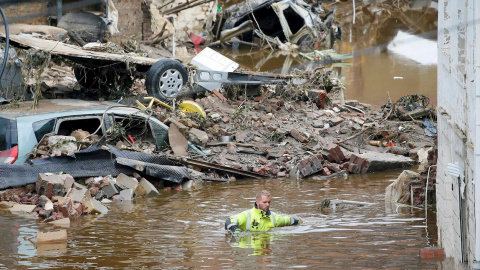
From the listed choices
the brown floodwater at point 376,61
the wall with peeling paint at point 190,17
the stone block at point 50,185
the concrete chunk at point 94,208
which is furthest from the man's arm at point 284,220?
the wall with peeling paint at point 190,17

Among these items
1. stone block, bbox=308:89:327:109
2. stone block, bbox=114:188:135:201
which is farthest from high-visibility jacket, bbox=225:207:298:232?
stone block, bbox=308:89:327:109

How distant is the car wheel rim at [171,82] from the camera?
1543cm

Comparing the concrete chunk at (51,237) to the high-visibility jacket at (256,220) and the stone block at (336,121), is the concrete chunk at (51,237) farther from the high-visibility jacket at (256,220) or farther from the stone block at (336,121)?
the stone block at (336,121)

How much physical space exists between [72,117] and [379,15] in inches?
1267

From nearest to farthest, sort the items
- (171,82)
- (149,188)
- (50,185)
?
(50,185) < (149,188) < (171,82)

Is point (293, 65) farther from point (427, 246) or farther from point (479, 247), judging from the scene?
point (479, 247)

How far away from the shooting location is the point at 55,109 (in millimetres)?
12820

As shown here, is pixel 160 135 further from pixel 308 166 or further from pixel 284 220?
pixel 284 220

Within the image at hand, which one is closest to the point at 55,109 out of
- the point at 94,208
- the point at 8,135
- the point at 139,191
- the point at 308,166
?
the point at 8,135

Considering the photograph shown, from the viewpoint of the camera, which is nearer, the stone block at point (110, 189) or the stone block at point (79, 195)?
the stone block at point (79, 195)

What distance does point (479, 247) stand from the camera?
6.39 m

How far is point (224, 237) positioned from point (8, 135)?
4332 mm

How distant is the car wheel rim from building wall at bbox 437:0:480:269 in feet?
25.8

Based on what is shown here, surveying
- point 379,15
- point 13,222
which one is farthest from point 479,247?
point 379,15
